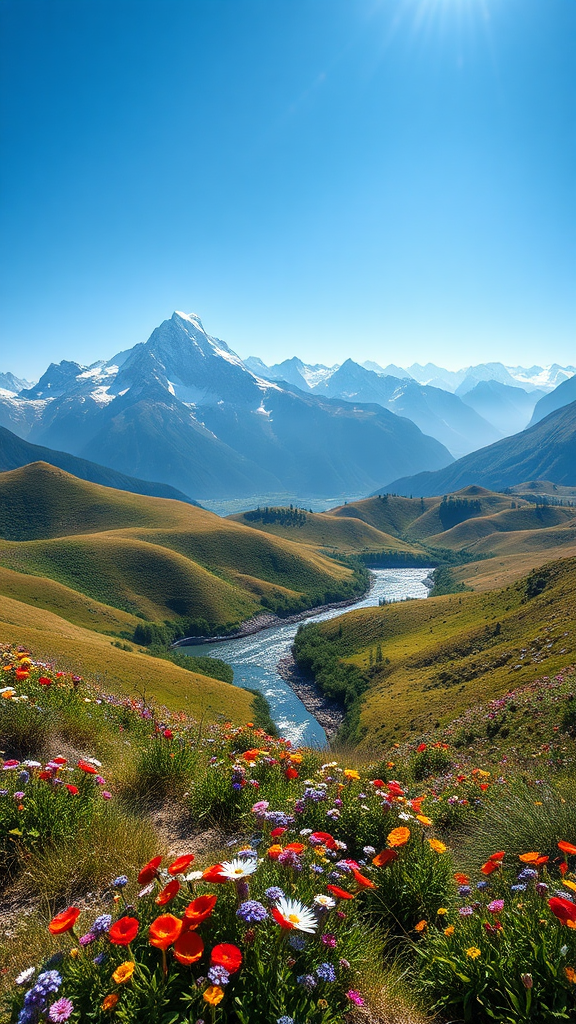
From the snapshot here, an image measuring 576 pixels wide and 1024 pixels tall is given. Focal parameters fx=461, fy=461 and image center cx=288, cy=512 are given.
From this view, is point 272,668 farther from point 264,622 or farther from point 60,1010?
point 60,1010

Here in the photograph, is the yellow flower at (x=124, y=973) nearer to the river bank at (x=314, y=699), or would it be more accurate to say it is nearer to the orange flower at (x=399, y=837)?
the orange flower at (x=399, y=837)

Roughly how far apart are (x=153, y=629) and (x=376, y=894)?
5297 inches

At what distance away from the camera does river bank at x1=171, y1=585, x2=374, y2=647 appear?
13738 centimetres

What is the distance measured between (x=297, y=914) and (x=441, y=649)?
89224mm

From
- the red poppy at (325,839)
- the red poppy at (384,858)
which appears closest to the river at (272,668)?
the red poppy at (384,858)

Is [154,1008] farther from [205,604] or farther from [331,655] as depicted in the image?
[205,604]

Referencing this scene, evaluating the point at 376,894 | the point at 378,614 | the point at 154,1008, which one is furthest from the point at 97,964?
the point at 378,614

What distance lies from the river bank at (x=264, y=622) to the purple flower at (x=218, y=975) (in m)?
140

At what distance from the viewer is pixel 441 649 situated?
84.9m

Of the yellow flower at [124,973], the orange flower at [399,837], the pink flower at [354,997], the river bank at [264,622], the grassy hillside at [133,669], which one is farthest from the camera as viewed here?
the river bank at [264,622]

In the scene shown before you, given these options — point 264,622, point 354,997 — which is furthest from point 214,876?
point 264,622

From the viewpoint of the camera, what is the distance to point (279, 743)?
10.9 m

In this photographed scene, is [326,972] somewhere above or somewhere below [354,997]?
above

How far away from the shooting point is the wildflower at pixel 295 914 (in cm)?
296
